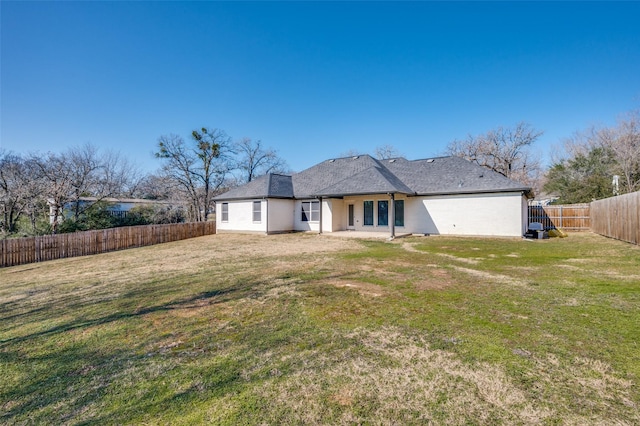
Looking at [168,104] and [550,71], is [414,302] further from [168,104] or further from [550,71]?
[550,71]

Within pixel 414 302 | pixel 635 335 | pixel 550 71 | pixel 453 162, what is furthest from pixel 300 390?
pixel 550 71

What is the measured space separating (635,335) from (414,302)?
262cm

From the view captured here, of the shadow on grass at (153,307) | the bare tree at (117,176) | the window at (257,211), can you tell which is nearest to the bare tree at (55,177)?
the bare tree at (117,176)

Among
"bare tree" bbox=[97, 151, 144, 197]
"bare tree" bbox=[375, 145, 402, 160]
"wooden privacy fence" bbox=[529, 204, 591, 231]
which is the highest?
"bare tree" bbox=[375, 145, 402, 160]

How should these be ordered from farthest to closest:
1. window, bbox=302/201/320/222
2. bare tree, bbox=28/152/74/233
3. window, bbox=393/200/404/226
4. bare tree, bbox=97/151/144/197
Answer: bare tree, bbox=97/151/144/197
window, bbox=302/201/320/222
window, bbox=393/200/404/226
bare tree, bbox=28/152/74/233

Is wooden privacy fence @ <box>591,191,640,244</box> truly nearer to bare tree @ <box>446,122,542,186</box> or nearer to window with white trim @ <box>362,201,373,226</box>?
window with white trim @ <box>362,201,373,226</box>

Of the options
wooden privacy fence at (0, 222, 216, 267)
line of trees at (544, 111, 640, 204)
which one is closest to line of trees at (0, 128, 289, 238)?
wooden privacy fence at (0, 222, 216, 267)

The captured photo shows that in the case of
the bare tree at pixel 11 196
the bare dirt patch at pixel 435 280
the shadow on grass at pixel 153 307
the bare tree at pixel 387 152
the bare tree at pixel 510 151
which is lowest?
the shadow on grass at pixel 153 307

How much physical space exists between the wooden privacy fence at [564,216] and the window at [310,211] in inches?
568

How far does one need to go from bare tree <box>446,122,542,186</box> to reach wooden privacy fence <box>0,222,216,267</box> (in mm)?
32425

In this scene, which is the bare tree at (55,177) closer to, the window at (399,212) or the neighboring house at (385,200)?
the neighboring house at (385,200)

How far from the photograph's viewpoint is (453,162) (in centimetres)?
1834

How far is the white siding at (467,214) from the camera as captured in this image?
47.3ft

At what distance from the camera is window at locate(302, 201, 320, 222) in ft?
62.5
